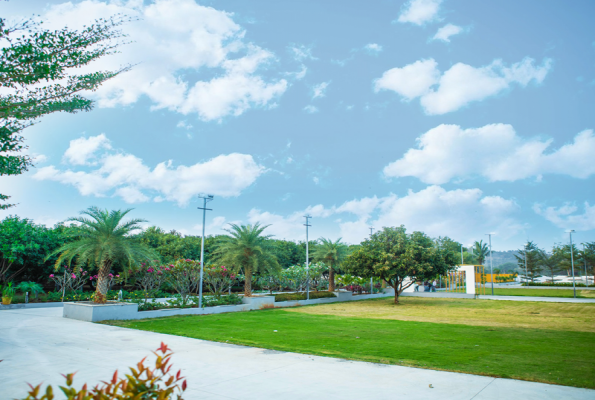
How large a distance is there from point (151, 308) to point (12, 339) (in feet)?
23.9

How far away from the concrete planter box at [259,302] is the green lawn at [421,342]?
15.2ft

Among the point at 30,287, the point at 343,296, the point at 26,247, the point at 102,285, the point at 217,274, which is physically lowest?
the point at 343,296

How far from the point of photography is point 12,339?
468 inches

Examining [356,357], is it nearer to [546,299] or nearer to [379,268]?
[379,268]

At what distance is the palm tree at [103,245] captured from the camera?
17.2 meters

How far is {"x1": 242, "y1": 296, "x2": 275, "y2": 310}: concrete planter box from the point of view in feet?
75.7

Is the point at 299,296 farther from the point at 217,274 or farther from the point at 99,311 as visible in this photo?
the point at 99,311

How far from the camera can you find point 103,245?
17219mm

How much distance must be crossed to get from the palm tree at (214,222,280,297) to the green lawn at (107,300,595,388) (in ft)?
16.7

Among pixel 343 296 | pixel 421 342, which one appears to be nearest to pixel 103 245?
pixel 421 342

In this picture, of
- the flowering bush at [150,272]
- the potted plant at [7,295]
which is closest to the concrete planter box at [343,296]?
the flowering bush at [150,272]

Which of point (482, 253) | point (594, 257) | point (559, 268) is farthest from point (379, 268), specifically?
point (482, 253)

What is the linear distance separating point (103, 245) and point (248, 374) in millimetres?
11685

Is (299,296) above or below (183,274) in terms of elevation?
below
